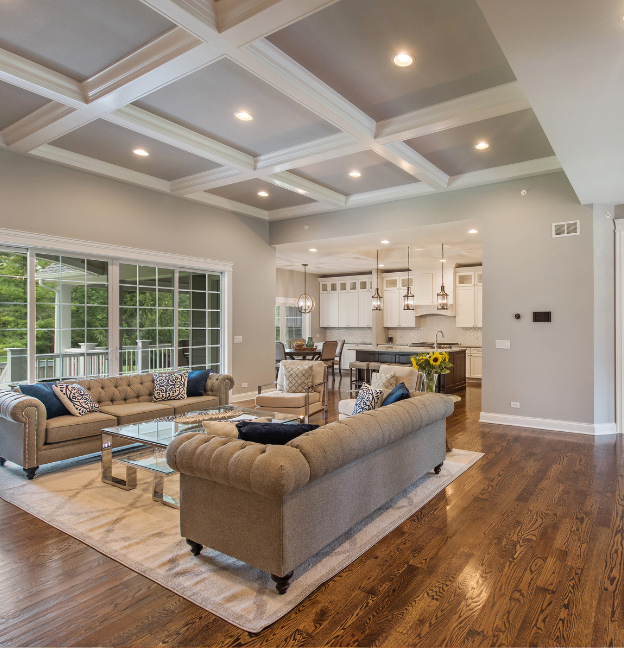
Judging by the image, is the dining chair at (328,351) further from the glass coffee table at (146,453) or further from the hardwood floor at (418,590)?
the hardwood floor at (418,590)

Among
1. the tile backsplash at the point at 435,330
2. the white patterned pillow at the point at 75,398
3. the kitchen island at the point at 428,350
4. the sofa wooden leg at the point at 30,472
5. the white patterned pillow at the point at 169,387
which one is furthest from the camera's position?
the tile backsplash at the point at 435,330

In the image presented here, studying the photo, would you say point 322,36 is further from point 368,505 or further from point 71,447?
point 71,447

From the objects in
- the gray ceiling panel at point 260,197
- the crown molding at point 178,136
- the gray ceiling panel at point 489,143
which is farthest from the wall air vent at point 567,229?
the crown molding at point 178,136

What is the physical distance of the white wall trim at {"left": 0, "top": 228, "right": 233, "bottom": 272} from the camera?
4.89 m

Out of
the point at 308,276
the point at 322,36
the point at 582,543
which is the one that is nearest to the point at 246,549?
the point at 582,543

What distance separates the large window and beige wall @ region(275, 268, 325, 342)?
4549 millimetres

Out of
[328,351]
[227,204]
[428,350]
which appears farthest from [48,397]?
[328,351]

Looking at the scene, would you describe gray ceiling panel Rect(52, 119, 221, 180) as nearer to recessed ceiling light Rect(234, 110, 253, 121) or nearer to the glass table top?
recessed ceiling light Rect(234, 110, 253, 121)

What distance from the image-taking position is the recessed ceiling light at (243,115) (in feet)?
13.6

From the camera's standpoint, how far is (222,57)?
3.10 metres

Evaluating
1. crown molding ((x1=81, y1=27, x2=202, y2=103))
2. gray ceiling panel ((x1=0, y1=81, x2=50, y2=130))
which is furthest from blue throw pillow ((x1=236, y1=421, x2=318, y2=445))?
gray ceiling panel ((x1=0, y1=81, x2=50, y2=130))

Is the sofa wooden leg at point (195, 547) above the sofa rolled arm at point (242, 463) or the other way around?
the other way around

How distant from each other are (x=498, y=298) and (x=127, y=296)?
4.87 metres

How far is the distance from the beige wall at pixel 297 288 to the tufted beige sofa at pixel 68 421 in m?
6.83
